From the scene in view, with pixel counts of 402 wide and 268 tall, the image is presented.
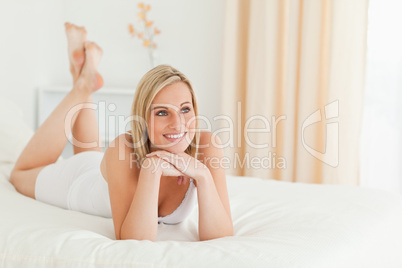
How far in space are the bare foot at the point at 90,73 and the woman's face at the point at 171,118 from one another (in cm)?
88

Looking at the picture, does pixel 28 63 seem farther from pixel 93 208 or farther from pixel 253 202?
pixel 253 202

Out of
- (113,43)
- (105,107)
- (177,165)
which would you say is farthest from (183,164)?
(113,43)

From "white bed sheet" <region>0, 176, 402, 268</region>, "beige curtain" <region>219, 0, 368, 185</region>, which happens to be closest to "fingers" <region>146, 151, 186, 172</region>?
"white bed sheet" <region>0, 176, 402, 268</region>

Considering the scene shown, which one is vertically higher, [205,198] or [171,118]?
[171,118]

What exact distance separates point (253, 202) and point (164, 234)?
44 cm

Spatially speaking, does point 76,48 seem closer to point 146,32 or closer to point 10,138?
point 10,138

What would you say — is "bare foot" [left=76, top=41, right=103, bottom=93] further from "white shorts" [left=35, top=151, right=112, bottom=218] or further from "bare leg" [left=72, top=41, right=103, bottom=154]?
"white shorts" [left=35, top=151, right=112, bottom=218]

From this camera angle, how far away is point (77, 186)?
75.4 inches

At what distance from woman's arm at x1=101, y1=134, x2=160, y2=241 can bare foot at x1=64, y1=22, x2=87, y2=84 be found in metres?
0.89

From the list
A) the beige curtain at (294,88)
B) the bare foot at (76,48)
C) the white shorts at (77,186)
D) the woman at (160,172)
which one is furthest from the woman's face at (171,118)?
the beige curtain at (294,88)

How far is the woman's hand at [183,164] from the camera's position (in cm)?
142

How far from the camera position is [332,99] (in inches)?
122

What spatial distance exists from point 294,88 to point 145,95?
2014mm

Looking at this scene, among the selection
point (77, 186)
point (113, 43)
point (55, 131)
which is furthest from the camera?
point (113, 43)
